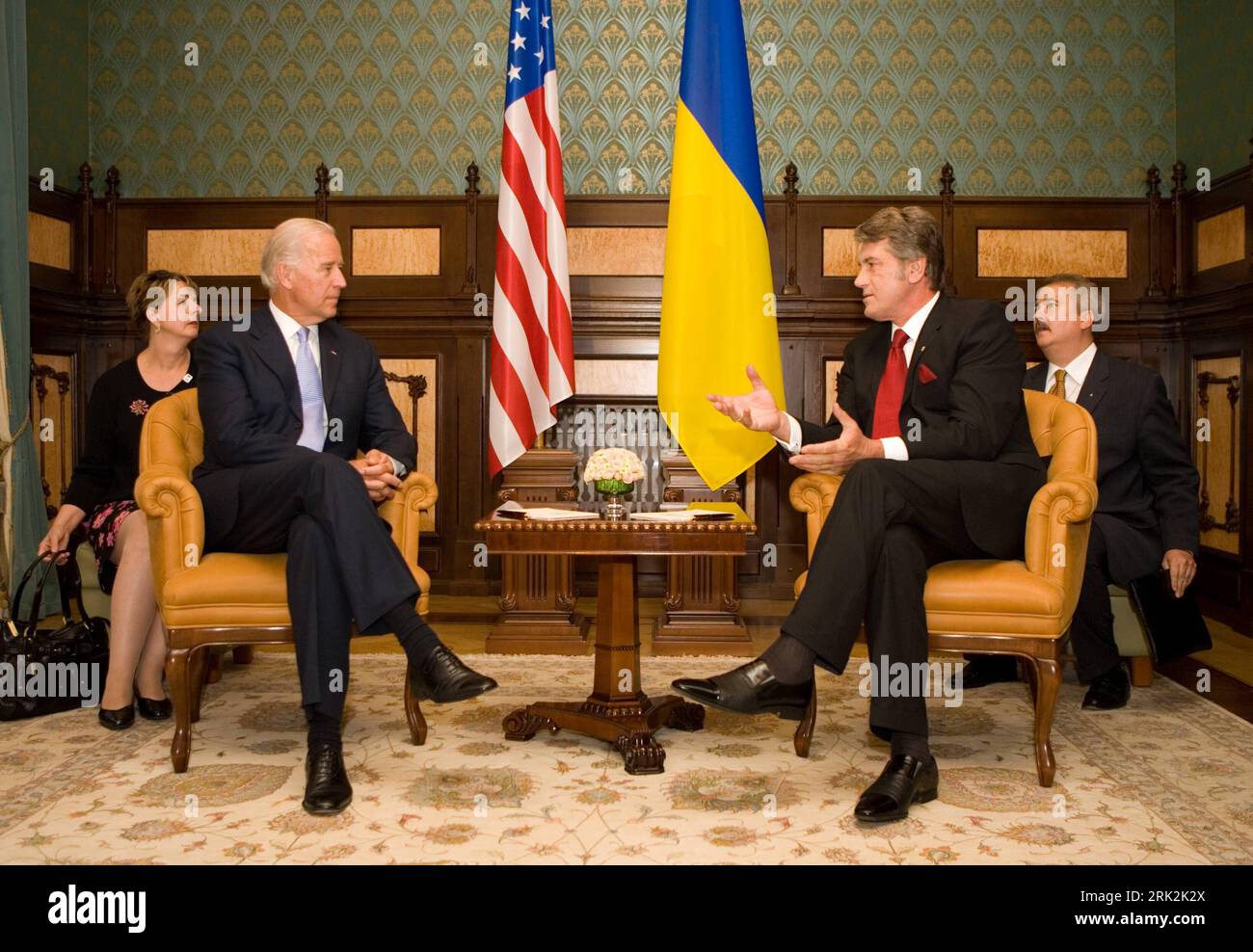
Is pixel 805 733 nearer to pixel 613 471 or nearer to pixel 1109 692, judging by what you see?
pixel 613 471

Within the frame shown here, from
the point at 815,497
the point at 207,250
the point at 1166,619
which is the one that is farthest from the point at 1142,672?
the point at 207,250

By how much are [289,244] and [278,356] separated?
0.31 metres

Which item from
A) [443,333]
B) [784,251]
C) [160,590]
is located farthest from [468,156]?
[160,590]

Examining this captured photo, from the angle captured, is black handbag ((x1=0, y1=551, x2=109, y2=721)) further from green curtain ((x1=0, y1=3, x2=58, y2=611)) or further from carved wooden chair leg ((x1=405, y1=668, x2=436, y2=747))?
green curtain ((x1=0, y1=3, x2=58, y2=611))

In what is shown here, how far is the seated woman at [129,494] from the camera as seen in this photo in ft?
10.6

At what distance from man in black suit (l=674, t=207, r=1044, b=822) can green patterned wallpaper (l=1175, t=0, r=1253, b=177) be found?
10.4ft

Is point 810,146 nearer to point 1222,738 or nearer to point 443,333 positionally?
point 443,333

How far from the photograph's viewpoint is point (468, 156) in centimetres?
607

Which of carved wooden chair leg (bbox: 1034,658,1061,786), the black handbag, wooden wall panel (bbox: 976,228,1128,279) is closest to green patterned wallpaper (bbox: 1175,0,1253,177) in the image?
wooden wall panel (bbox: 976,228,1128,279)

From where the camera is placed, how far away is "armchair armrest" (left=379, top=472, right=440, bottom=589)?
10.6 ft

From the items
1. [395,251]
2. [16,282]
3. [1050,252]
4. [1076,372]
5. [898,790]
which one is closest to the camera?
[898,790]

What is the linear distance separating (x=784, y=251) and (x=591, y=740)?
10.8 feet

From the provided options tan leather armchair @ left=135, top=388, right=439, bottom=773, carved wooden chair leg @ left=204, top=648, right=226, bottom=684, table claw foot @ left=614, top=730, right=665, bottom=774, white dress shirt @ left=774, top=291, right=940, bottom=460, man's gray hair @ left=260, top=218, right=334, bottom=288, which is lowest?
table claw foot @ left=614, top=730, right=665, bottom=774

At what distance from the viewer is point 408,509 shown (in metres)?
3.23
